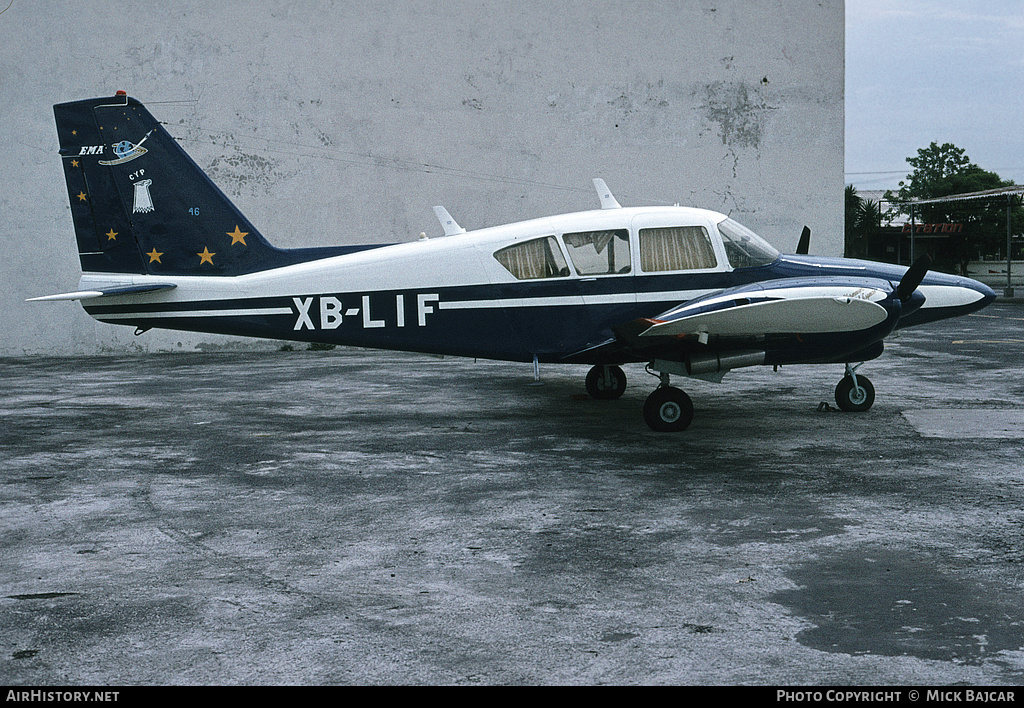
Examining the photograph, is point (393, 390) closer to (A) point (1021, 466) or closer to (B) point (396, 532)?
(B) point (396, 532)

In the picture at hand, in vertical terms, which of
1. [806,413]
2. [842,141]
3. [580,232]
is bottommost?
[806,413]

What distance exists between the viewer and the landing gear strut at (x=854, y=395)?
9984 mm

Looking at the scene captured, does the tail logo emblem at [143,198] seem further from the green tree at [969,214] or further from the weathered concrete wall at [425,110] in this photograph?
the green tree at [969,214]

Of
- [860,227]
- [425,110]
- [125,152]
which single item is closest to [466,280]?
[125,152]

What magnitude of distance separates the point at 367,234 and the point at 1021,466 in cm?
1360

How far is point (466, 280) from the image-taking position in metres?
9.49

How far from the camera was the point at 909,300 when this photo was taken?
9219 mm

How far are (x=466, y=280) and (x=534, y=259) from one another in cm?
74

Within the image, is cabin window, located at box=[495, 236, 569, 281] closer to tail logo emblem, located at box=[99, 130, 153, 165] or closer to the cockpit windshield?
the cockpit windshield

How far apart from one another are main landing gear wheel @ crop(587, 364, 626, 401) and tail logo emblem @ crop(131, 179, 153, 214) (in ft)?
17.7

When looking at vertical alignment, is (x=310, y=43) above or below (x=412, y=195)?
above

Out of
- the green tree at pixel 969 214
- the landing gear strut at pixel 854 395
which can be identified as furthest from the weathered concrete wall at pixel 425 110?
the green tree at pixel 969 214

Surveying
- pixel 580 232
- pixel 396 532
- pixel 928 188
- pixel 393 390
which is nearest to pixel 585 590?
pixel 396 532

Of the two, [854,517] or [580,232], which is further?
[580,232]
